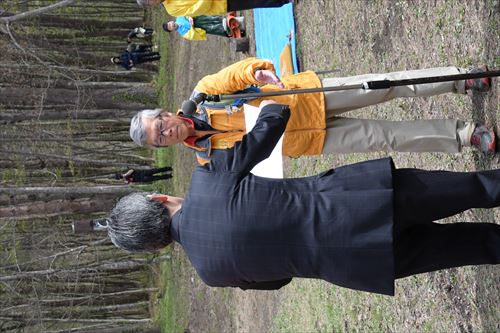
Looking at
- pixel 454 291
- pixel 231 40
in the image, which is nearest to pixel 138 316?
pixel 231 40

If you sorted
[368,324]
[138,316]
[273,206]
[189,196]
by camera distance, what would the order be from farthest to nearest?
[138,316]
[368,324]
[189,196]
[273,206]

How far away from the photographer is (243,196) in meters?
2.66

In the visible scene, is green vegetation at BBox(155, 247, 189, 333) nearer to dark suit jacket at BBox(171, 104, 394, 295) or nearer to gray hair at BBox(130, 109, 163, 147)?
gray hair at BBox(130, 109, 163, 147)

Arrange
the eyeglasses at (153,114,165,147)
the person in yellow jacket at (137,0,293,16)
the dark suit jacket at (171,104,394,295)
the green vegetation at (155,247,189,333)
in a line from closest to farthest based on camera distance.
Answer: the dark suit jacket at (171,104,394,295)
the eyeglasses at (153,114,165,147)
the person in yellow jacket at (137,0,293,16)
the green vegetation at (155,247,189,333)

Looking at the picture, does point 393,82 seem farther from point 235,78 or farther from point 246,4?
point 246,4

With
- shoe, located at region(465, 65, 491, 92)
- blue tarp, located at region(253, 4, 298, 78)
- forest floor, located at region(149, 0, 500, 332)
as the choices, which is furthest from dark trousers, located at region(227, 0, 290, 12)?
shoe, located at region(465, 65, 491, 92)

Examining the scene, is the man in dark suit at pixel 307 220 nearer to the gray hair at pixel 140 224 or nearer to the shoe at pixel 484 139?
the gray hair at pixel 140 224

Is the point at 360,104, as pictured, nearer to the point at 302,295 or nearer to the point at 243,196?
the point at 243,196

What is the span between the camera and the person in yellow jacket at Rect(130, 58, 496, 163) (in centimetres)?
366

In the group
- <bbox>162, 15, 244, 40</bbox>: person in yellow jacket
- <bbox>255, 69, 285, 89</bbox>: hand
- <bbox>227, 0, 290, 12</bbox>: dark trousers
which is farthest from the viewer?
<bbox>162, 15, 244, 40</bbox>: person in yellow jacket

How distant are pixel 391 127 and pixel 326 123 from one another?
0.45 meters

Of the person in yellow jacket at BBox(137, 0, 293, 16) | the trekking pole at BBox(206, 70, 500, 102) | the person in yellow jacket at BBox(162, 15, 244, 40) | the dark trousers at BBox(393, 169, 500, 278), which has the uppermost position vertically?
the person in yellow jacket at BBox(137, 0, 293, 16)

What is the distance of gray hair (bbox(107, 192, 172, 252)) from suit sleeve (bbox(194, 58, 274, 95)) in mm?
1151

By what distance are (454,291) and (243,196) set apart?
234cm
